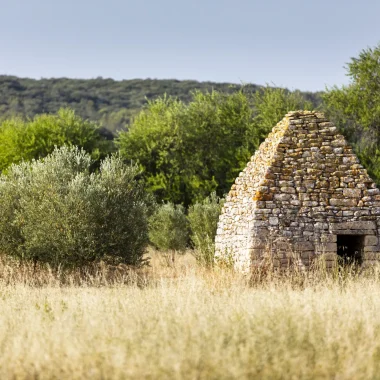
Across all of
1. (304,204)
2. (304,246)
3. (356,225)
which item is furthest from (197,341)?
(356,225)

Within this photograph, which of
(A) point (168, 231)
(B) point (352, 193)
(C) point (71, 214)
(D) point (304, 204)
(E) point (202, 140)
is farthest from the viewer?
(E) point (202, 140)

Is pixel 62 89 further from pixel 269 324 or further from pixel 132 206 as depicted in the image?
pixel 269 324

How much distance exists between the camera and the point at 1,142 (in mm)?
33844

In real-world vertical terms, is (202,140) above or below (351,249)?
above

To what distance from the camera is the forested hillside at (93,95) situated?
8019 centimetres

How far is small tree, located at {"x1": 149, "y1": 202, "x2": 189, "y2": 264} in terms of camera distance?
89.4 ft

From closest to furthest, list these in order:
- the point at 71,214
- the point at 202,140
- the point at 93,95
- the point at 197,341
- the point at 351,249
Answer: the point at 197,341 → the point at 351,249 → the point at 71,214 → the point at 202,140 → the point at 93,95

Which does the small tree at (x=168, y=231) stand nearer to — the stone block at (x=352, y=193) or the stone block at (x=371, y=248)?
the stone block at (x=352, y=193)

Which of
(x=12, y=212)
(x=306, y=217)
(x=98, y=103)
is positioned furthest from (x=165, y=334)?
(x=98, y=103)

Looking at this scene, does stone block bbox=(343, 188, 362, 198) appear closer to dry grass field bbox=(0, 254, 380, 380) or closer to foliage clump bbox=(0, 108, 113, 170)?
dry grass field bbox=(0, 254, 380, 380)

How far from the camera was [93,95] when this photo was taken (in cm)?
9625

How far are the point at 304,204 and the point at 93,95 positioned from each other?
85.0 meters

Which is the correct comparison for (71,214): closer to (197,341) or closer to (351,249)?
(351,249)

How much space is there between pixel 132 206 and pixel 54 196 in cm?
227
